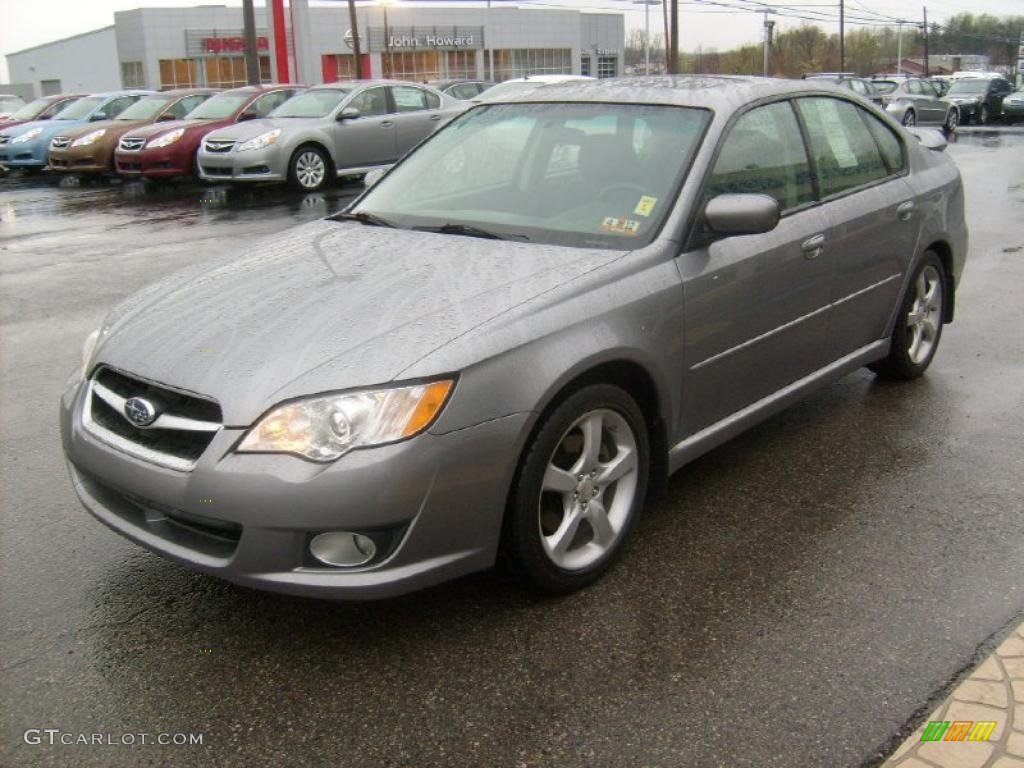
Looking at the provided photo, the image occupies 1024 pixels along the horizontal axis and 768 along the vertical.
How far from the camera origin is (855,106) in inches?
194

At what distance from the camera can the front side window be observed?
51.7 feet

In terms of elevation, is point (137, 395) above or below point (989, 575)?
above

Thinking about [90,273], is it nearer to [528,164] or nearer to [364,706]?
[528,164]

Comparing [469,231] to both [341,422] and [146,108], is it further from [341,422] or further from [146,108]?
[146,108]

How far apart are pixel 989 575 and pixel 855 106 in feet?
8.26

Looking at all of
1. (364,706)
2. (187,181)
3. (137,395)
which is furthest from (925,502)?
(187,181)

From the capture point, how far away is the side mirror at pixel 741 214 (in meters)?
3.52

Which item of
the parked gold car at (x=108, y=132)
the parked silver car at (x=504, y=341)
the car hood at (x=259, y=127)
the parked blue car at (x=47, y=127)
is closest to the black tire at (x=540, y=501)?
the parked silver car at (x=504, y=341)

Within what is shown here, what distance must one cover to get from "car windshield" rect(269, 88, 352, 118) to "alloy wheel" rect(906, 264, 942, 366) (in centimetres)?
1189

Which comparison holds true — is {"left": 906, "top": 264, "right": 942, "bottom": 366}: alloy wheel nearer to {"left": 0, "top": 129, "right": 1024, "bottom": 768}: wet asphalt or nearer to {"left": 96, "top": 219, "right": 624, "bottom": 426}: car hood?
{"left": 0, "top": 129, "right": 1024, "bottom": 768}: wet asphalt

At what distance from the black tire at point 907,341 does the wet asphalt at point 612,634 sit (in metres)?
0.53

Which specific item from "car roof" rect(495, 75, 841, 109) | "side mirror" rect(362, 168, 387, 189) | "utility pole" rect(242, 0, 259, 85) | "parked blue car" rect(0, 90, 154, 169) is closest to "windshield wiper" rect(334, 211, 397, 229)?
"side mirror" rect(362, 168, 387, 189)

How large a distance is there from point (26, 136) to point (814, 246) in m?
19.2

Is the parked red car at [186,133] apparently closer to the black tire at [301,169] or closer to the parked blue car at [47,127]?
the black tire at [301,169]
